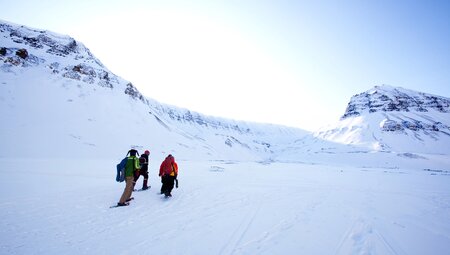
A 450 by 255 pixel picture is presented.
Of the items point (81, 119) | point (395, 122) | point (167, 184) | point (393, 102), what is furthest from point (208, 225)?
point (393, 102)

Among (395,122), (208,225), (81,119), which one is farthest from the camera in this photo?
(395,122)

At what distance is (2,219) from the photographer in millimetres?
6477

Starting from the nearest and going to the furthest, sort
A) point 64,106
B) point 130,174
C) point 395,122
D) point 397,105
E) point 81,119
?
point 130,174
point 81,119
point 64,106
point 395,122
point 397,105

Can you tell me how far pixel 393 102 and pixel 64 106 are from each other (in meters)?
169

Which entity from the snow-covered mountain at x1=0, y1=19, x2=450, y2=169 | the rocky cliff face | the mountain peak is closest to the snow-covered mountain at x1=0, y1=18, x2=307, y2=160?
the snow-covered mountain at x1=0, y1=19, x2=450, y2=169

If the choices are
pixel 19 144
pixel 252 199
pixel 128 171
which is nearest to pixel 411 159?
pixel 252 199

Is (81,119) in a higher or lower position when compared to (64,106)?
lower

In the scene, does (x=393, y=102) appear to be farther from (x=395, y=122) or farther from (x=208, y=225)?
(x=208, y=225)

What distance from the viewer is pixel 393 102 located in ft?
455

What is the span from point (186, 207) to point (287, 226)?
4.01 m

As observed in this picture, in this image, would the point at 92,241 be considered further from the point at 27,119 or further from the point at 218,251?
the point at 27,119

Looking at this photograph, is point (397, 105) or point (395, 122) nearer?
point (395, 122)

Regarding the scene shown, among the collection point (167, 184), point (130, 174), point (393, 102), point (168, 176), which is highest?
point (393, 102)

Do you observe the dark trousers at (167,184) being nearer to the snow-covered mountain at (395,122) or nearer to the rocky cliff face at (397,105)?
the snow-covered mountain at (395,122)
